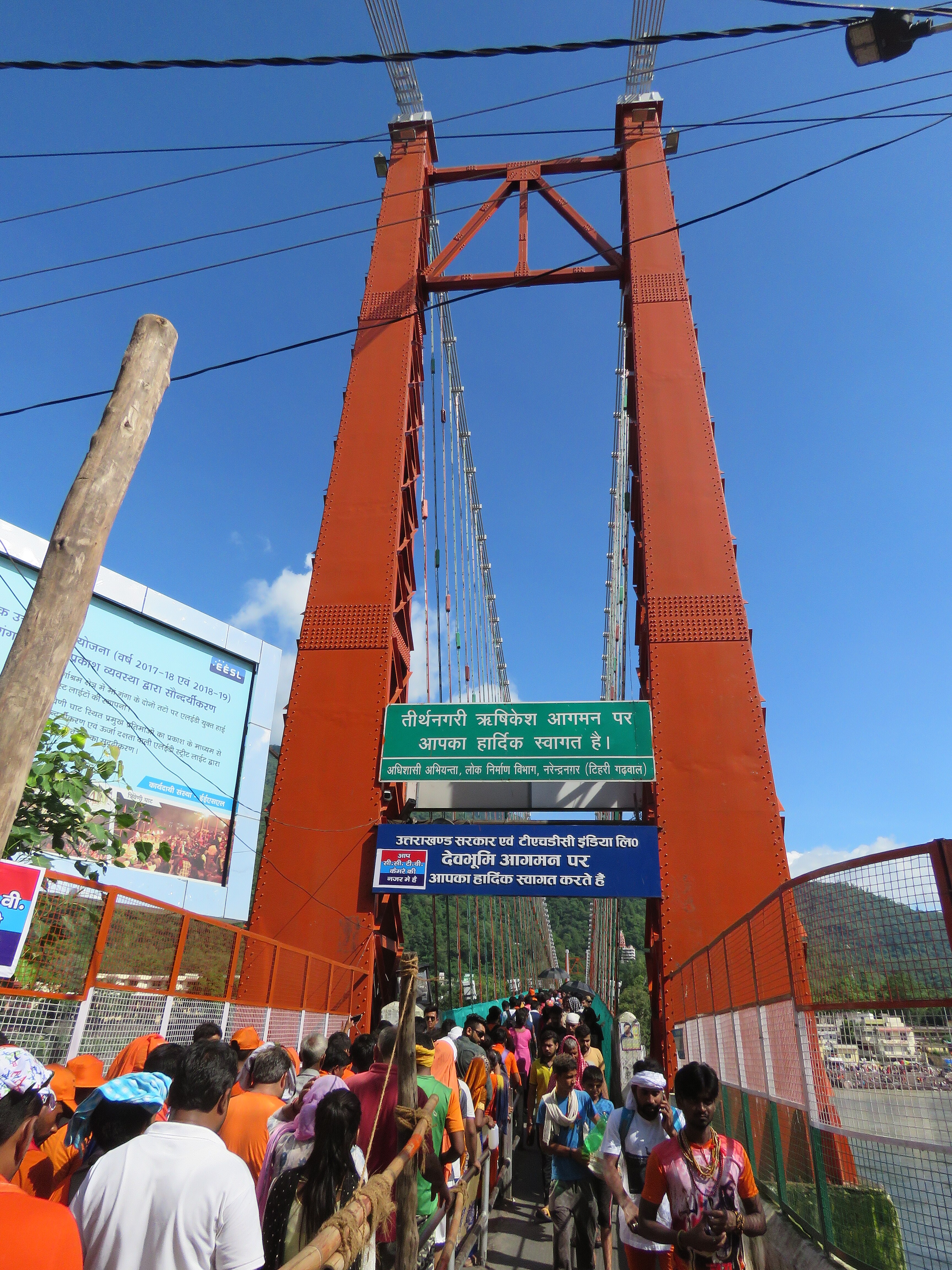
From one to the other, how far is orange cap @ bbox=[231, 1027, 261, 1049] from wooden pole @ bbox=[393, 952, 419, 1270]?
5.83ft

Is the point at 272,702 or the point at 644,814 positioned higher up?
the point at 272,702

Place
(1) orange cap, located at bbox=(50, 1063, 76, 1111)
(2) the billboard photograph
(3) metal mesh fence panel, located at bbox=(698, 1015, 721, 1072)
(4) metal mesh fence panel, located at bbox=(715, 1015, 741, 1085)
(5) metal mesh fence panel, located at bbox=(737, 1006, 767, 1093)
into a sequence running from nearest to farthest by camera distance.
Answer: (1) orange cap, located at bbox=(50, 1063, 76, 1111)
(5) metal mesh fence panel, located at bbox=(737, 1006, 767, 1093)
(4) metal mesh fence panel, located at bbox=(715, 1015, 741, 1085)
(3) metal mesh fence panel, located at bbox=(698, 1015, 721, 1072)
(2) the billboard photograph

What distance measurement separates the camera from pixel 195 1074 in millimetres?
2246

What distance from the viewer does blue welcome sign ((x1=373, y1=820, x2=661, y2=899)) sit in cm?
1120

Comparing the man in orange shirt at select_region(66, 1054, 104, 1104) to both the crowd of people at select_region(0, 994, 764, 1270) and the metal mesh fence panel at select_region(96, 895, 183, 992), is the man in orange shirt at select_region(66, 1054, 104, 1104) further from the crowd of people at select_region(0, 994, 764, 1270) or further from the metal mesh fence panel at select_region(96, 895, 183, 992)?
the metal mesh fence panel at select_region(96, 895, 183, 992)

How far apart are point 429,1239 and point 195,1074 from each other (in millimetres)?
2251

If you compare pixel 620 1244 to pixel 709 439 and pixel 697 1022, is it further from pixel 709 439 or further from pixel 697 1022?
pixel 709 439

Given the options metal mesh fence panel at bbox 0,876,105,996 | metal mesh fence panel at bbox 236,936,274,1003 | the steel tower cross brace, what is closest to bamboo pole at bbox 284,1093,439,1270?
Answer: metal mesh fence panel at bbox 0,876,105,996

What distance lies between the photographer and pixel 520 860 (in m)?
11.5

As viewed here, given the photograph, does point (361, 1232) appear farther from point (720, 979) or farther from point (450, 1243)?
point (720, 979)

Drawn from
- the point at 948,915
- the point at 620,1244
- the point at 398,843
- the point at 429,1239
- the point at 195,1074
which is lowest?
the point at 620,1244

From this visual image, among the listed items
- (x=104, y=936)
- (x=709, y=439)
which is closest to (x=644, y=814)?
(x=709, y=439)

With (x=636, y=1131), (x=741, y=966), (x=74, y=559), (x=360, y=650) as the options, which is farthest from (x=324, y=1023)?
(x=74, y=559)

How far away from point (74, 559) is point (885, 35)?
222 inches
